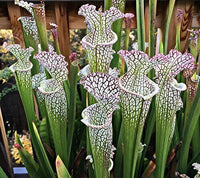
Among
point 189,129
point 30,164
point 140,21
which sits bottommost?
point 30,164

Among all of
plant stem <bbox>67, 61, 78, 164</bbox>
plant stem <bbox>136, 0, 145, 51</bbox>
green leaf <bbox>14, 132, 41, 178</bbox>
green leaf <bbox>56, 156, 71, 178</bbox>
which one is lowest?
green leaf <bbox>14, 132, 41, 178</bbox>

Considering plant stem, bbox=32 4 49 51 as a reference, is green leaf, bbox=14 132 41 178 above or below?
below

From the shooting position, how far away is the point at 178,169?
66cm

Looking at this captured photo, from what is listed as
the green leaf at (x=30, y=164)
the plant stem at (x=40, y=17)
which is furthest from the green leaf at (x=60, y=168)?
the plant stem at (x=40, y=17)

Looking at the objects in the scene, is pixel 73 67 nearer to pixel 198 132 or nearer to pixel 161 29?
pixel 198 132

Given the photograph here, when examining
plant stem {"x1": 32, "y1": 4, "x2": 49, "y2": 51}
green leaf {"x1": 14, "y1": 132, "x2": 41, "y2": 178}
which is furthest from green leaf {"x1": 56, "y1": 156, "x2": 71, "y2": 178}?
plant stem {"x1": 32, "y1": 4, "x2": 49, "y2": 51}

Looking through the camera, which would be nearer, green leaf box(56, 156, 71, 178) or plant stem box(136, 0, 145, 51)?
green leaf box(56, 156, 71, 178)

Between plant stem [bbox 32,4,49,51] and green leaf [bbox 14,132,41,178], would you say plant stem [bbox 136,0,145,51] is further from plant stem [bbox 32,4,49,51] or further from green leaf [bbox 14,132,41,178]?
green leaf [bbox 14,132,41,178]

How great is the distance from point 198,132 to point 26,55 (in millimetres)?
529

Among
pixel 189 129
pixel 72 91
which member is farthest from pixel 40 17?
pixel 189 129

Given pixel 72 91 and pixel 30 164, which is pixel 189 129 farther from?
pixel 30 164

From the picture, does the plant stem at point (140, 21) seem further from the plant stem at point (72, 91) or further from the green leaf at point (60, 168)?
the green leaf at point (60, 168)

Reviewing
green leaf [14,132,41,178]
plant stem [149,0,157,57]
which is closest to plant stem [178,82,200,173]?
plant stem [149,0,157,57]

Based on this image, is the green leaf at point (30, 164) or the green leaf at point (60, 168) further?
the green leaf at point (30, 164)
